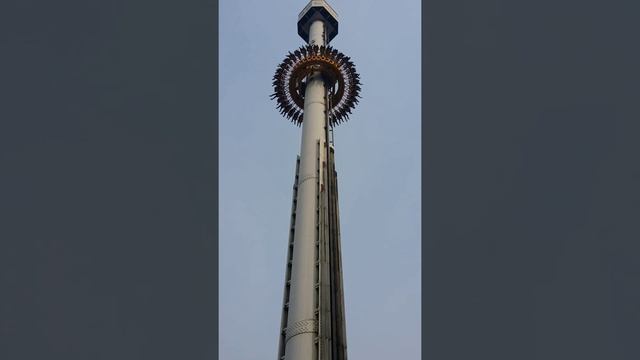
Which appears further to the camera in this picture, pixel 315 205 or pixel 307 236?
pixel 315 205

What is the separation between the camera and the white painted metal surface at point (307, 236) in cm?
3934

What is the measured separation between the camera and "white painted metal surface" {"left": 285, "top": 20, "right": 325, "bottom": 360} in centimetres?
3934

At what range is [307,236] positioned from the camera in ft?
147

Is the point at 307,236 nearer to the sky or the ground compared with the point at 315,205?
nearer to the ground
